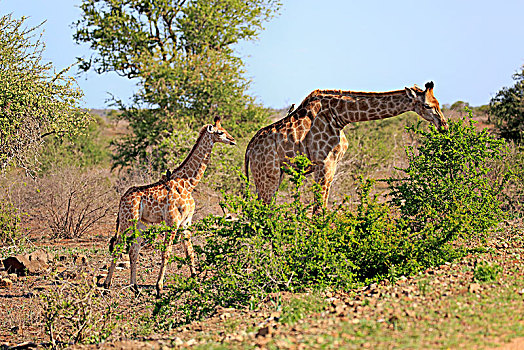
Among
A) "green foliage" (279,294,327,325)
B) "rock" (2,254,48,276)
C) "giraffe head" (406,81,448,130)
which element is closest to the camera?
"green foliage" (279,294,327,325)

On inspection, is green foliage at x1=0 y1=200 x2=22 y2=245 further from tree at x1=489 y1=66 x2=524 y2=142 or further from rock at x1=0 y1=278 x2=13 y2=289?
tree at x1=489 y1=66 x2=524 y2=142

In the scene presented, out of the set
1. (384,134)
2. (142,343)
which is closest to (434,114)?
(142,343)

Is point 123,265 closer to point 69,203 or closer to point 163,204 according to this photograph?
point 163,204

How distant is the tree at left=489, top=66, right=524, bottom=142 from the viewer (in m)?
21.9

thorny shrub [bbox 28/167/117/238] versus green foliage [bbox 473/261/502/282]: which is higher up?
thorny shrub [bbox 28/167/117/238]

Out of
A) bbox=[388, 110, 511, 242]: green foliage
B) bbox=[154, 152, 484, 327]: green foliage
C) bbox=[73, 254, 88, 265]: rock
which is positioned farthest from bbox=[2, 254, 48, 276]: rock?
bbox=[388, 110, 511, 242]: green foliage

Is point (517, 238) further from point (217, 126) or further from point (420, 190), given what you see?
point (217, 126)

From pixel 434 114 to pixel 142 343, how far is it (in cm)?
515

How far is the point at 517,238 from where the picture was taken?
9.27 metres

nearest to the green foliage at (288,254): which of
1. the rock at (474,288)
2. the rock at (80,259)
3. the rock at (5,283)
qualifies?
the rock at (474,288)

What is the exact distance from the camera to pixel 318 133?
9203 millimetres

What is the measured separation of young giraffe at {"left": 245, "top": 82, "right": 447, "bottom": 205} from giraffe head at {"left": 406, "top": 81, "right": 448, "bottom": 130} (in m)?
0.20

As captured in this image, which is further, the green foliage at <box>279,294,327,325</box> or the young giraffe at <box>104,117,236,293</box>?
the young giraffe at <box>104,117,236,293</box>

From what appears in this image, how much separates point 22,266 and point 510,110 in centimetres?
1882
